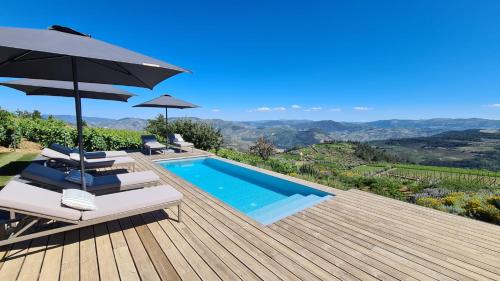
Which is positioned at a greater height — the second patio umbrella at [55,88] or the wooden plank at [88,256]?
the second patio umbrella at [55,88]

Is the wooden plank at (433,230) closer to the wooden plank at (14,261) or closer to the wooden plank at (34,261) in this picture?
the wooden plank at (34,261)

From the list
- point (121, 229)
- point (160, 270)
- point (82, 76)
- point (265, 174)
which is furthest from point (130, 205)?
point (265, 174)

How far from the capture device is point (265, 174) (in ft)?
23.0

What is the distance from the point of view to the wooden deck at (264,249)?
2.41 m

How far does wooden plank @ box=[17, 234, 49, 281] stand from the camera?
221 cm

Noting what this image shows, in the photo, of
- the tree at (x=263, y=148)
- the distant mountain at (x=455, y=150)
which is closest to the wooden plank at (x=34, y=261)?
the tree at (x=263, y=148)

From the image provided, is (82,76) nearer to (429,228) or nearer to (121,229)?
(121,229)

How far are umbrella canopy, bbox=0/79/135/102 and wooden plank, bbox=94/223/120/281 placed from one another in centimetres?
371

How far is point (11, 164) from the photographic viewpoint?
249 inches

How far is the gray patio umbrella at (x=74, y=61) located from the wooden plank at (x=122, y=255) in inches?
35.6

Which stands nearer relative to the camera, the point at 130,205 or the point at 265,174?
the point at 130,205

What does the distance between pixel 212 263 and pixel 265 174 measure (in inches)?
179

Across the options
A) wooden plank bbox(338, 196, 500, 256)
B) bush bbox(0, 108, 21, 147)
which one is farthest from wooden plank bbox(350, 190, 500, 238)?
bush bbox(0, 108, 21, 147)

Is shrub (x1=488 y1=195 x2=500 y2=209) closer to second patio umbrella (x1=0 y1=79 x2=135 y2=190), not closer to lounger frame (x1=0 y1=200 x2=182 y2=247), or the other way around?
lounger frame (x1=0 y1=200 x2=182 y2=247)
